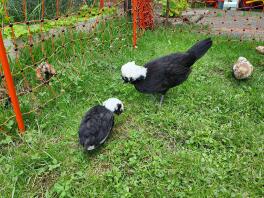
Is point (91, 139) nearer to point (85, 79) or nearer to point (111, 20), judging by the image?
point (85, 79)

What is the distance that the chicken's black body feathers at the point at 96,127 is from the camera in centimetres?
352

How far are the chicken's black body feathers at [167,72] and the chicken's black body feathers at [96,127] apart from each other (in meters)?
0.77

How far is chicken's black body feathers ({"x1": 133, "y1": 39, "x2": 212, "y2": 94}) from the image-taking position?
4.32m

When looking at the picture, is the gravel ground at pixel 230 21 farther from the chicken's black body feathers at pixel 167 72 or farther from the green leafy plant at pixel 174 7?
the chicken's black body feathers at pixel 167 72

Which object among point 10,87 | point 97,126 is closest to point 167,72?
point 97,126

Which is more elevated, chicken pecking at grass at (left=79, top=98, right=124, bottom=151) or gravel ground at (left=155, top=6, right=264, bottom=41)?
gravel ground at (left=155, top=6, right=264, bottom=41)

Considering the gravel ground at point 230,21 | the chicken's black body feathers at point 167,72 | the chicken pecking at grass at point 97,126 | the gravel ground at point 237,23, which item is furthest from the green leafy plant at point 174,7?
the chicken pecking at grass at point 97,126

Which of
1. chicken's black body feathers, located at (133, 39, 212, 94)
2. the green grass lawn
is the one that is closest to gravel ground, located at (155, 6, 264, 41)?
the green grass lawn

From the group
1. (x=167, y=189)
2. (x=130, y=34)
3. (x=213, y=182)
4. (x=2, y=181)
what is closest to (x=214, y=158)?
(x=213, y=182)

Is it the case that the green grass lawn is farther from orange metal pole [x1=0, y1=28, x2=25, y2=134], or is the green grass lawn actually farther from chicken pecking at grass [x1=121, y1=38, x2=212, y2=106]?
chicken pecking at grass [x1=121, y1=38, x2=212, y2=106]

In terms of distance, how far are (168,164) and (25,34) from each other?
393cm

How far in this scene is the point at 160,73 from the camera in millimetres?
4328

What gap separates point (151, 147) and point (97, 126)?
701 mm

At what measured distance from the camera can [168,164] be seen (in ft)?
11.3
